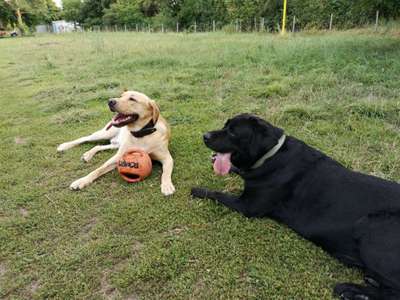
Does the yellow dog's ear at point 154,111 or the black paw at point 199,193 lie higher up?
the yellow dog's ear at point 154,111

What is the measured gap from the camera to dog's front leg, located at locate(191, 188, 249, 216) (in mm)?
2764

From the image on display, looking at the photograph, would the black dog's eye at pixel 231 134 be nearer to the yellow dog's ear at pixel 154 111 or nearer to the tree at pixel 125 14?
the yellow dog's ear at pixel 154 111

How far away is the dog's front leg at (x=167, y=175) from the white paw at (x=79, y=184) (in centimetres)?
78

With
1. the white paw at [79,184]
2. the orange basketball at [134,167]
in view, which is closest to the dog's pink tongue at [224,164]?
the orange basketball at [134,167]

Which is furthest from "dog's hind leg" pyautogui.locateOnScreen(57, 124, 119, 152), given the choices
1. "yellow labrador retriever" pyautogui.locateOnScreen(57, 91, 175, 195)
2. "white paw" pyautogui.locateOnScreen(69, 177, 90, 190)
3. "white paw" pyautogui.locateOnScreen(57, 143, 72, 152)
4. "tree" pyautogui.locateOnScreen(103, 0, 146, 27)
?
"tree" pyautogui.locateOnScreen(103, 0, 146, 27)

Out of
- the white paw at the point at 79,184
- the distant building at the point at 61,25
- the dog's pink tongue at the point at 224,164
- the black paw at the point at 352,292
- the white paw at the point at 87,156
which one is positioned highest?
the distant building at the point at 61,25

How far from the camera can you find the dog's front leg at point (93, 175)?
333cm

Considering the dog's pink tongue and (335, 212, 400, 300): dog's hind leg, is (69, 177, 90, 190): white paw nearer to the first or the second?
the dog's pink tongue

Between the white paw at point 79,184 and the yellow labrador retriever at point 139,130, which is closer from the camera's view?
the white paw at point 79,184

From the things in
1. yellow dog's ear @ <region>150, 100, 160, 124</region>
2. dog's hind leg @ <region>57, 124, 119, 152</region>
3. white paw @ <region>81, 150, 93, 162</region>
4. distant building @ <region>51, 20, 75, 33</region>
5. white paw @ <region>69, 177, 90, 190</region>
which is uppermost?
distant building @ <region>51, 20, 75, 33</region>

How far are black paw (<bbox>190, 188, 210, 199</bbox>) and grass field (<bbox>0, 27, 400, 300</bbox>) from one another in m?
0.10

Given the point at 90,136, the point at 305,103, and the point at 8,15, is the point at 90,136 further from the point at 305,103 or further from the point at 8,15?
the point at 8,15

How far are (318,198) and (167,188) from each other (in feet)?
4.65

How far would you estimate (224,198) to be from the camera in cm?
290
